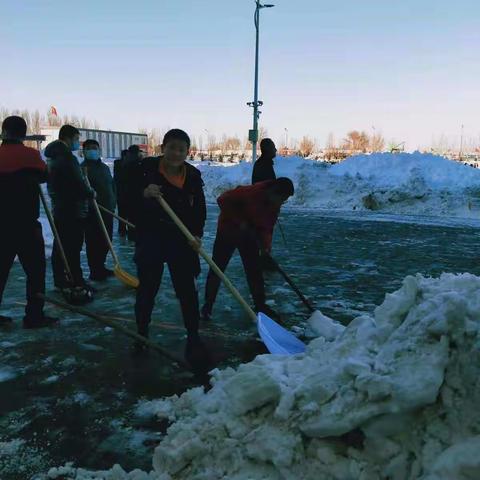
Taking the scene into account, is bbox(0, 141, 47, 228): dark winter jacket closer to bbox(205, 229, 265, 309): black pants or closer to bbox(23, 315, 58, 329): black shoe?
bbox(23, 315, 58, 329): black shoe

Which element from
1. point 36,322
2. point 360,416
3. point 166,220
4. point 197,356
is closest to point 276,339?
point 197,356

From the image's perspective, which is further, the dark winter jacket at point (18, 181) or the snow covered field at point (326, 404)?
the dark winter jacket at point (18, 181)

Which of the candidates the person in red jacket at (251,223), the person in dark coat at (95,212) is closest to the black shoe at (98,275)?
the person in dark coat at (95,212)

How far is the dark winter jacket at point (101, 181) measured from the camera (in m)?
6.53

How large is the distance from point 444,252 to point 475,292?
6367 mm

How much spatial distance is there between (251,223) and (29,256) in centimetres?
189

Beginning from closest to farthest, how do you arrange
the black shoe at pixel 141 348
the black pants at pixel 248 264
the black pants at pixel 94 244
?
the black shoe at pixel 141 348
the black pants at pixel 248 264
the black pants at pixel 94 244

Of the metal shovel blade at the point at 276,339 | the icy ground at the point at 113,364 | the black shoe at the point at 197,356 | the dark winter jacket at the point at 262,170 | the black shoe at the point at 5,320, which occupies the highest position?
the dark winter jacket at the point at 262,170

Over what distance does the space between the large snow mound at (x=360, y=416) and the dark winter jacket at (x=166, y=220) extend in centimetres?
124

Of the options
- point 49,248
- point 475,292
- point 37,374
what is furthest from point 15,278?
point 475,292

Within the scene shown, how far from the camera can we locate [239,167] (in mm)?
23297

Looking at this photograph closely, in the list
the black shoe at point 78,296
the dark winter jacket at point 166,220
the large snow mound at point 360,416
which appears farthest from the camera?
the black shoe at point 78,296

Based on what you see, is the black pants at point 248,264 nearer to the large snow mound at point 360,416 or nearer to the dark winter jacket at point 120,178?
the large snow mound at point 360,416

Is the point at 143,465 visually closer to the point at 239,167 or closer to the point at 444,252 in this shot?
the point at 444,252
